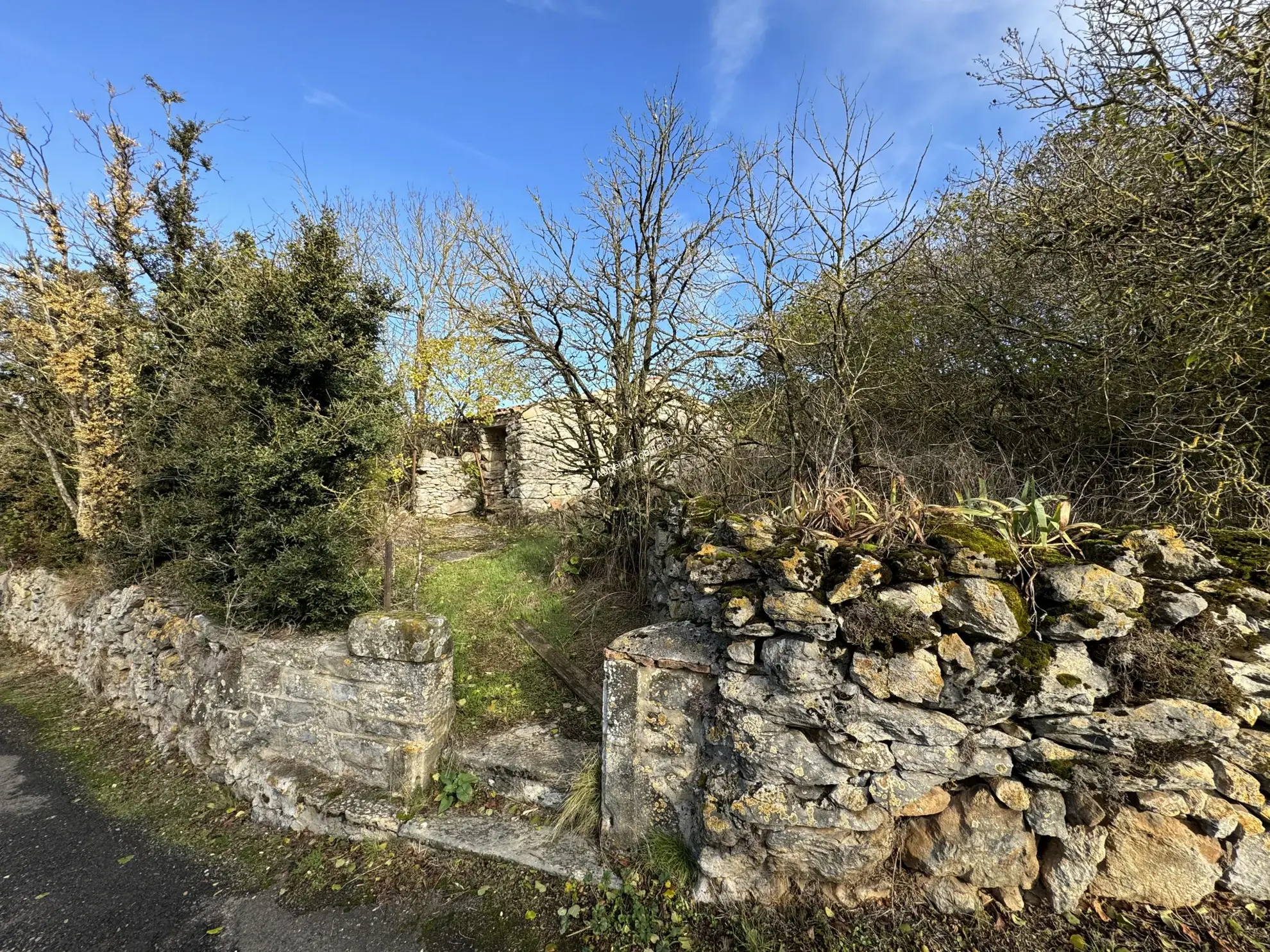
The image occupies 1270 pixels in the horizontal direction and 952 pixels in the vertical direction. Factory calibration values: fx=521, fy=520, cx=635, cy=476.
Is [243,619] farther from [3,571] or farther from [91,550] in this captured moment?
[3,571]

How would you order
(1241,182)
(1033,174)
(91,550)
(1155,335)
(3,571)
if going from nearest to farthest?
1. (1241,182)
2. (1155,335)
3. (1033,174)
4. (91,550)
5. (3,571)

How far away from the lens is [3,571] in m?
9.80

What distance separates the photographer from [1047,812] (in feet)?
8.83

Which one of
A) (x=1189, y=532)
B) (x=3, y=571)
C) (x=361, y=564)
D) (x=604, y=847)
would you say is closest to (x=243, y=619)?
(x=361, y=564)

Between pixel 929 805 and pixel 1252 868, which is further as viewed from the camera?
pixel 929 805

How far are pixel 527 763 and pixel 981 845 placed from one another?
9.88 ft

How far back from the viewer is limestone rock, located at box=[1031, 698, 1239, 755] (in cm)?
248

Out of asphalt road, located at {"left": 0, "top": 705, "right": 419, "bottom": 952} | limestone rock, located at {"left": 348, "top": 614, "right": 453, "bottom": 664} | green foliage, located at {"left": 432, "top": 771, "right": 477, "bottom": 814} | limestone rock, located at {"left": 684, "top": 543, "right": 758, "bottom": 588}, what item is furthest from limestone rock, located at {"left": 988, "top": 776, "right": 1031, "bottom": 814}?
limestone rock, located at {"left": 348, "top": 614, "right": 453, "bottom": 664}

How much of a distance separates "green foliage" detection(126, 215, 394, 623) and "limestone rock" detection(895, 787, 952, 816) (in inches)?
174

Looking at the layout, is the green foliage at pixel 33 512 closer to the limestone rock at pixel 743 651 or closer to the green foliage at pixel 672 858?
the green foliage at pixel 672 858

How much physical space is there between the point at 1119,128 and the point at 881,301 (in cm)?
246

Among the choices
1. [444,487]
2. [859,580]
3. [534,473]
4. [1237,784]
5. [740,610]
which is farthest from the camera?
[444,487]

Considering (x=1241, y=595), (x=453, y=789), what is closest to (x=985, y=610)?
(x=1241, y=595)

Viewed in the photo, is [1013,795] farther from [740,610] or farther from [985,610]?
[740,610]
